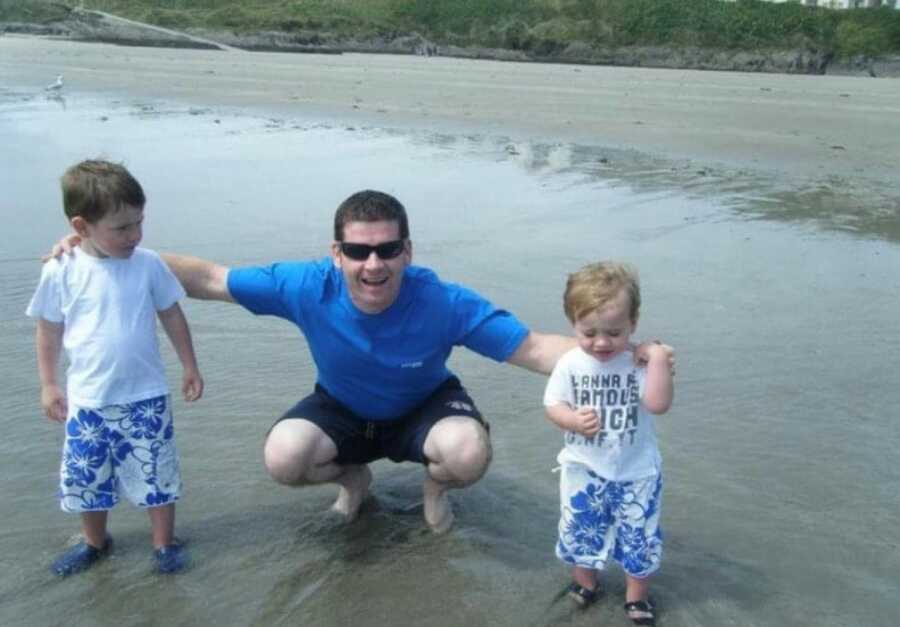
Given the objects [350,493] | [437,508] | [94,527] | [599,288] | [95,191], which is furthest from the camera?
[350,493]

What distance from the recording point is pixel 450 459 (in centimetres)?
349

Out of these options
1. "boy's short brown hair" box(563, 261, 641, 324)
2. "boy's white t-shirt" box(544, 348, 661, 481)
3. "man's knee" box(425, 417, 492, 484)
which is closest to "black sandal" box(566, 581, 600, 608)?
"boy's white t-shirt" box(544, 348, 661, 481)

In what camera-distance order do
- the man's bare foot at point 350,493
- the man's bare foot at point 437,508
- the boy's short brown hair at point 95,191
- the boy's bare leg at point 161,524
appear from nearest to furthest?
the boy's short brown hair at point 95,191 → the boy's bare leg at point 161,524 → the man's bare foot at point 437,508 → the man's bare foot at point 350,493

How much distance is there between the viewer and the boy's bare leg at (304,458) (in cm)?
350

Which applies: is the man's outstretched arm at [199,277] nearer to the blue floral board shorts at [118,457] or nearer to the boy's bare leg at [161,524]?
the blue floral board shorts at [118,457]

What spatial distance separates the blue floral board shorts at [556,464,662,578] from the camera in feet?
9.83

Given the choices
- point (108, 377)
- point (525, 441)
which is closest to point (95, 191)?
point (108, 377)

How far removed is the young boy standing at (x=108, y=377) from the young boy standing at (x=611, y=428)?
138 cm

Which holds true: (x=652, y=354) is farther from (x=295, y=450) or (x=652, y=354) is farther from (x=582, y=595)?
(x=295, y=450)

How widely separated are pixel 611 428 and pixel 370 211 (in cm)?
111

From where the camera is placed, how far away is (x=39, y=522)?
3.53 metres

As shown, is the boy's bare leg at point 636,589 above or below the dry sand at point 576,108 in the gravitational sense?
below

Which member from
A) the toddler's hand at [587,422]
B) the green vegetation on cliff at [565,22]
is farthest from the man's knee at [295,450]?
the green vegetation on cliff at [565,22]

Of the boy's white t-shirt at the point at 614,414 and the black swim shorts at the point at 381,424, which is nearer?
the boy's white t-shirt at the point at 614,414
